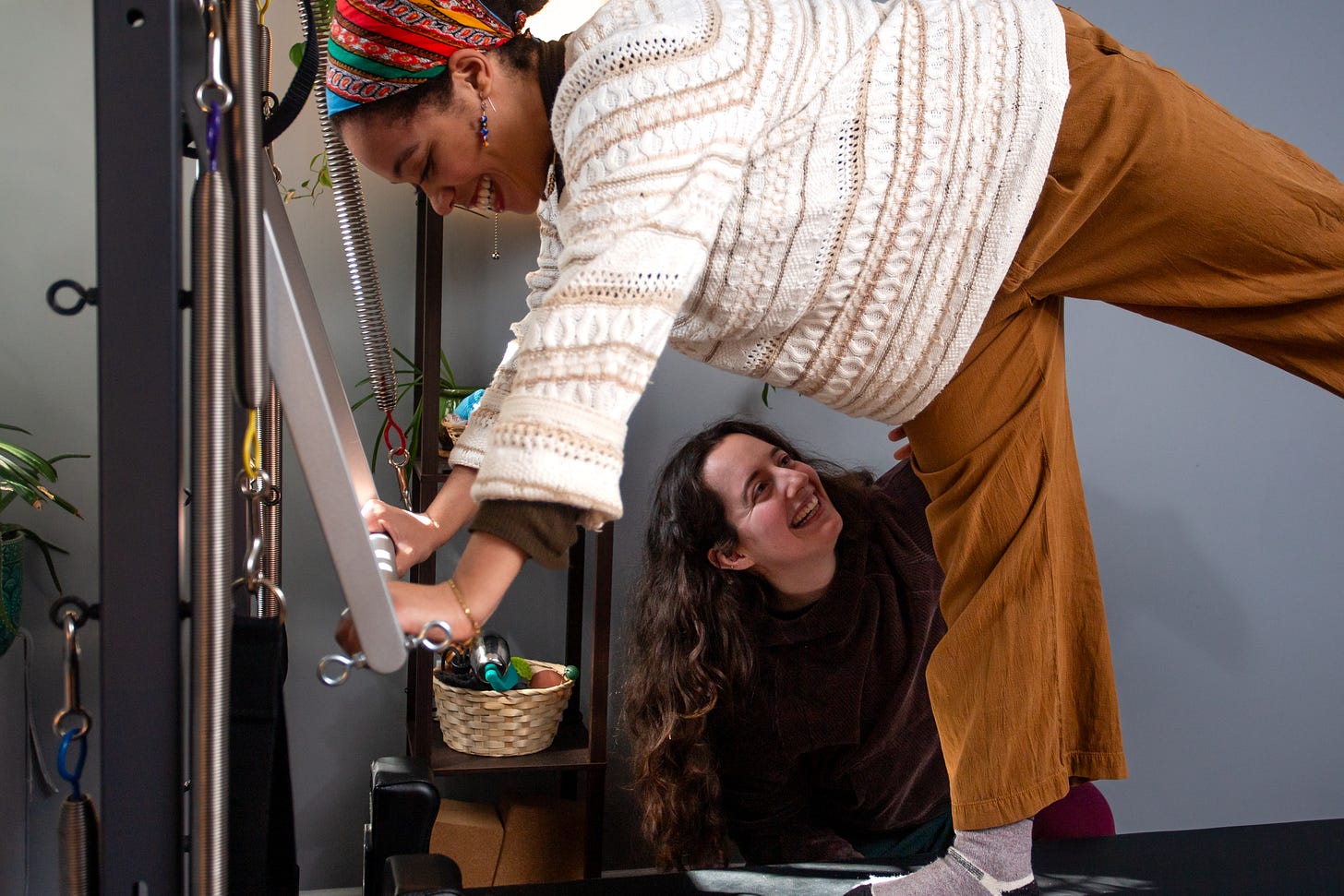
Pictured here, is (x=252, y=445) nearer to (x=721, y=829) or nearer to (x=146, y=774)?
(x=146, y=774)

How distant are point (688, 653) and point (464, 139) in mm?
1072

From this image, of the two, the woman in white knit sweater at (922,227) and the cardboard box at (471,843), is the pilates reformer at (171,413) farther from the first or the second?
the cardboard box at (471,843)

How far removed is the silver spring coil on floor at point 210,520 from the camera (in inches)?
23.9

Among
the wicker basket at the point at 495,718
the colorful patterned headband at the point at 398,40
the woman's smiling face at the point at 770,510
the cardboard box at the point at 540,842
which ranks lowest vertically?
the cardboard box at the point at 540,842

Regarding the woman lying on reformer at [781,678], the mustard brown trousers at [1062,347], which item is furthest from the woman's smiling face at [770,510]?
the mustard brown trousers at [1062,347]

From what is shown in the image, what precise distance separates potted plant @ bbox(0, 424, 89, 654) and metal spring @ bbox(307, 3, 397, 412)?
59 centimetres

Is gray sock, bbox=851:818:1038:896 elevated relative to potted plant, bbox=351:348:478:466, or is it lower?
lower

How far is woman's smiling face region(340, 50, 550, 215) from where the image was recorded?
0.91m

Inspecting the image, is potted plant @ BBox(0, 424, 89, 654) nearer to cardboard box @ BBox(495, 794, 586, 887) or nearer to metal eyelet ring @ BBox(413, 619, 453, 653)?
cardboard box @ BBox(495, 794, 586, 887)

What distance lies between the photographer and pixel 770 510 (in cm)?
181

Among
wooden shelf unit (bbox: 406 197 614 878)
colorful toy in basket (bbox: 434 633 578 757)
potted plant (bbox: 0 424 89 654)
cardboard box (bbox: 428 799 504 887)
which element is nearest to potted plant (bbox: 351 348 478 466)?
wooden shelf unit (bbox: 406 197 614 878)

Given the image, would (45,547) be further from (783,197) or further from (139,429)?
(783,197)

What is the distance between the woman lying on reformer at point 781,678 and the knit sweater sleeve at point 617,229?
1.05 metres

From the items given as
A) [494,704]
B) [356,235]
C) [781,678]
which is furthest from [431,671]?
[356,235]
